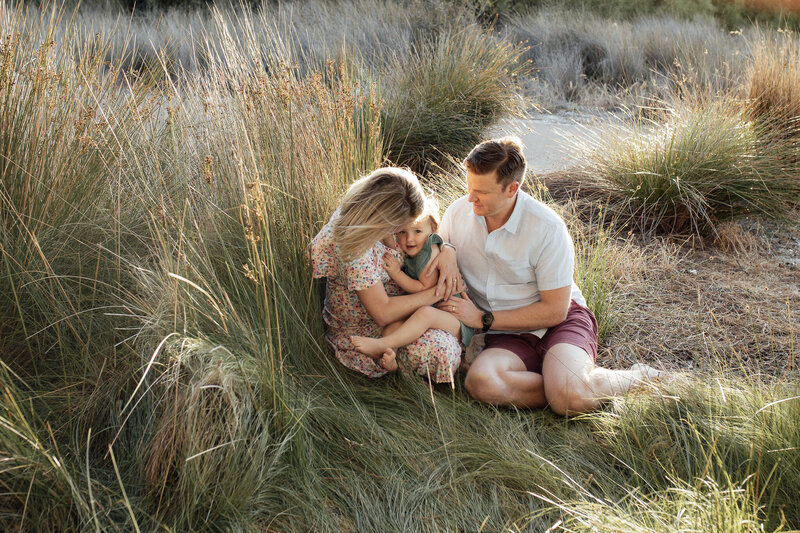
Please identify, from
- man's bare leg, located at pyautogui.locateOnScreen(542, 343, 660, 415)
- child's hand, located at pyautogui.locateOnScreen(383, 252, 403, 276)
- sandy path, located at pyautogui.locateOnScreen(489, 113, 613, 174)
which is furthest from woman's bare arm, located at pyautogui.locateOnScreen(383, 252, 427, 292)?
sandy path, located at pyautogui.locateOnScreen(489, 113, 613, 174)

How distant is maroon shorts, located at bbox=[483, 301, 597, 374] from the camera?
3.14m

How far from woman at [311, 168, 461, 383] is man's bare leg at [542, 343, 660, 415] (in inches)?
16.1

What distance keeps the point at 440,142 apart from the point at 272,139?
2.84 m

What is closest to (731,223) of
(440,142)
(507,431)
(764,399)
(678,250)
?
(678,250)

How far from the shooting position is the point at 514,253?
10.2 ft

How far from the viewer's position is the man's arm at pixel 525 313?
10.1 feet

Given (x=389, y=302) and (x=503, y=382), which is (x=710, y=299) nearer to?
(x=503, y=382)

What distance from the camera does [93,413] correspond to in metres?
2.29

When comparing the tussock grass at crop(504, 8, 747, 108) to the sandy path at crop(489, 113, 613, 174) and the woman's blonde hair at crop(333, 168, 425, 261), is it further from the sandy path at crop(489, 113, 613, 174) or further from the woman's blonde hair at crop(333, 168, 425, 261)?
the woman's blonde hair at crop(333, 168, 425, 261)

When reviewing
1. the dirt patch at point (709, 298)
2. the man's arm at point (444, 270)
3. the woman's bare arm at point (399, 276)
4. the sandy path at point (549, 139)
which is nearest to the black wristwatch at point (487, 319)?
the man's arm at point (444, 270)

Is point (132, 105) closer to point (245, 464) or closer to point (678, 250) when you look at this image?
point (245, 464)

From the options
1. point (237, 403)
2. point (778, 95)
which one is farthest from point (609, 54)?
point (237, 403)

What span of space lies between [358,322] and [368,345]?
176 millimetres

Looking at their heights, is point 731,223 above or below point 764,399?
below
